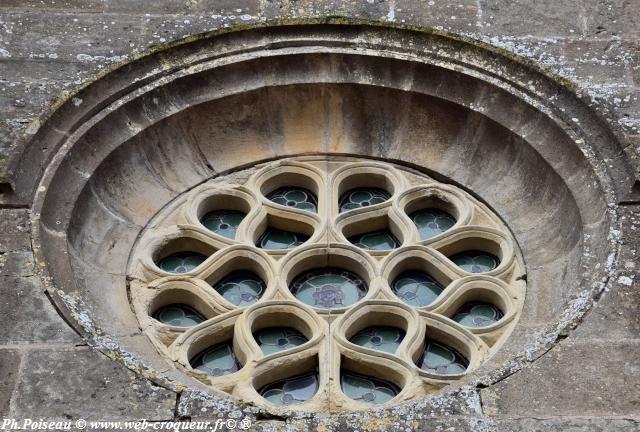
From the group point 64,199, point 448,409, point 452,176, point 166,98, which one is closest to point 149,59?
point 166,98

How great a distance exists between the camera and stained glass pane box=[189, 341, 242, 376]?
977 cm

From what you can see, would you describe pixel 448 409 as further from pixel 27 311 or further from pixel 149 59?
pixel 149 59

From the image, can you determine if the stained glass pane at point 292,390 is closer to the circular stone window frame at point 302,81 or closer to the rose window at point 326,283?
the rose window at point 326,283

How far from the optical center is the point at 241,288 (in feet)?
34.4

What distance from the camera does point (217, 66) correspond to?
36.7 ft

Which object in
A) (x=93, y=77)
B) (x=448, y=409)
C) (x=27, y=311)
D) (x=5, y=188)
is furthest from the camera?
(x=93, y=77)

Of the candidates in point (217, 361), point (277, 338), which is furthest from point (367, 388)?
point (217, 361)

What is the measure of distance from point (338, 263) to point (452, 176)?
3.90 ft

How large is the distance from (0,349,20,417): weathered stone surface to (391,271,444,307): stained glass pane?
259 centimetres

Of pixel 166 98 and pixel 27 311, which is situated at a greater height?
pixel 166 98

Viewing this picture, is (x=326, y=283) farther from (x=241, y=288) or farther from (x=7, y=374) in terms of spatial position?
(x=7, y=374)

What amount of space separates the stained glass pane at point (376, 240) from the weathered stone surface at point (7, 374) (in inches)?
109

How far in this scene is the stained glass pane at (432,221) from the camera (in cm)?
Result: 1098

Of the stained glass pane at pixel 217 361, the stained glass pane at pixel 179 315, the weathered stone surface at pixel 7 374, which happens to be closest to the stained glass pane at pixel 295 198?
the stained glass pane at pixel 179 315
